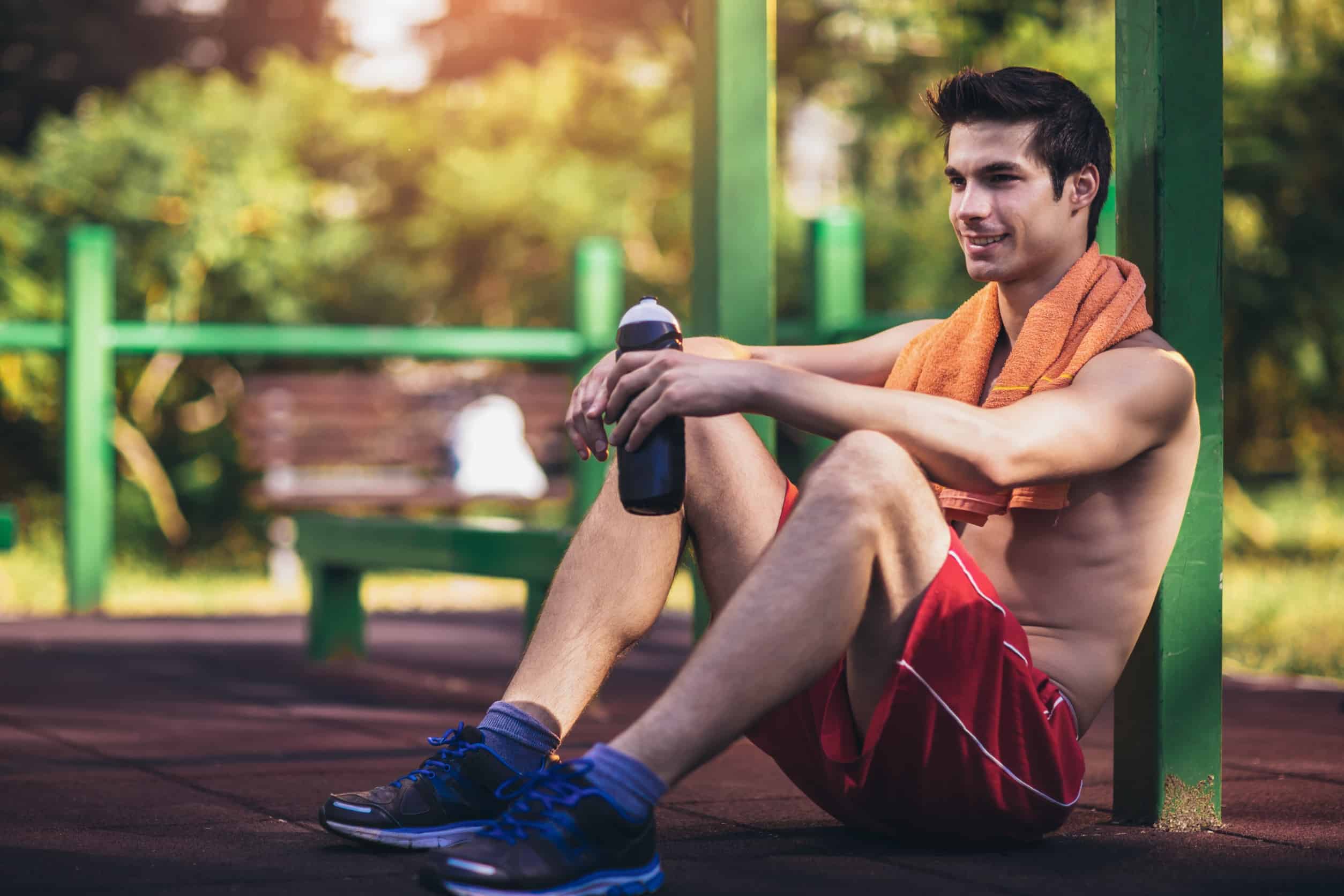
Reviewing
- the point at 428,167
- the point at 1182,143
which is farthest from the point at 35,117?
the point at 1182,143

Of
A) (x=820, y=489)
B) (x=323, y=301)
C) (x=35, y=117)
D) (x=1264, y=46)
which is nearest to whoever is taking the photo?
(x=820, y=489)

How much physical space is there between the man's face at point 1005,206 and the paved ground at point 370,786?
74cm

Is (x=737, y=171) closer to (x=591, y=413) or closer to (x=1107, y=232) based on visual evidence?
(x=1107, y=232)

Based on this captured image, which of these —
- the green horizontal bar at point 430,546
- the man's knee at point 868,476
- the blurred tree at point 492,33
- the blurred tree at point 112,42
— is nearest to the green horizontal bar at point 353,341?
the green horizontal bar at point 430,546

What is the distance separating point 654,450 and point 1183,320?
2.54ft

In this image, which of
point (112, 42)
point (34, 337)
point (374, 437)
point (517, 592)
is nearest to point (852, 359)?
point (34, 337)

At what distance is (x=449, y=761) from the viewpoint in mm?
2096

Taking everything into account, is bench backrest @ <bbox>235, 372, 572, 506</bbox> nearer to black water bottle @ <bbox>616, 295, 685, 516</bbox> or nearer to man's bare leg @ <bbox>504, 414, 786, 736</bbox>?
man's bare leg @ <bbox>504, 414, 786, 736</bbox>

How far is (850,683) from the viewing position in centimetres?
197

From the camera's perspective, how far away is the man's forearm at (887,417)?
189 centimetres

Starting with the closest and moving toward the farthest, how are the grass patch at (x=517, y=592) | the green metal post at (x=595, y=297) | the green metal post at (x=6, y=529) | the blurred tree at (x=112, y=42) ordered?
1. the green metal post at (x=6, y=529)
2. the grass patch at (x=517, y=592)
3. the green metal post at (x=595, y=297)
4. the blurred tree at (x=112, y=42)

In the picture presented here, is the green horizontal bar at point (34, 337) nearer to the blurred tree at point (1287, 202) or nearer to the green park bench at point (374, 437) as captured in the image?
the green park bench at point (374, 437)

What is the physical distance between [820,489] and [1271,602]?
460 centimetres

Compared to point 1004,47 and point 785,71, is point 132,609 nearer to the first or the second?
point 1004,47
